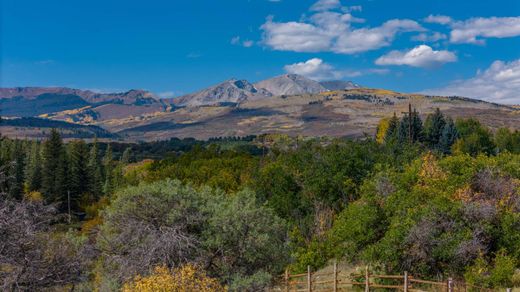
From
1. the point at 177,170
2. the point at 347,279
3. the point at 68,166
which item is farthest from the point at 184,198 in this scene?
the point at 68,166

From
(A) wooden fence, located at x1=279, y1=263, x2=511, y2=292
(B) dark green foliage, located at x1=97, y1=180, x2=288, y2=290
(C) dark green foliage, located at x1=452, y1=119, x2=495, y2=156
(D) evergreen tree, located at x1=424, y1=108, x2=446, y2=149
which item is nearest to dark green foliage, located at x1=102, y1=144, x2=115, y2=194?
(C) dark green foliage, located at x1=452, y1=119, x2=495, y2=156

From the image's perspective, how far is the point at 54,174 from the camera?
81.2 m

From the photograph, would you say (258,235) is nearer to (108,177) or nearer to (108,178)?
(108,178)

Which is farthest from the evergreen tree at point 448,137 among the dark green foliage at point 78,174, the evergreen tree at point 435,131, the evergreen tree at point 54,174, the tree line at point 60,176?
the evergreen tree at point 54,174

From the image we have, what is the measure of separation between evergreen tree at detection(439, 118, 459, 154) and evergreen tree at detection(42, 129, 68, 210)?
2697 inches

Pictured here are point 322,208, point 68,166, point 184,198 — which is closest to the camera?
point 184,198

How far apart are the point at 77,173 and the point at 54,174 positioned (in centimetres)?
453

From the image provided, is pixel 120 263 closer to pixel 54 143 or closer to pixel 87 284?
pixel 87 284

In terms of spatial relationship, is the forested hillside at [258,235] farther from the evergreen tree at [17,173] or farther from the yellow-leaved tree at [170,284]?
the evergreen tree at [17,173]

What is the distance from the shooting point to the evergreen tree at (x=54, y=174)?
80.1 m

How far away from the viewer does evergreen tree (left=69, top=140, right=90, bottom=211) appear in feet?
273

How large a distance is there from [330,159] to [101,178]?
2775 inches

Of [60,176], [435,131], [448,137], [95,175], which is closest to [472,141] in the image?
[448,137]

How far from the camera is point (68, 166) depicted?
8231 cm
